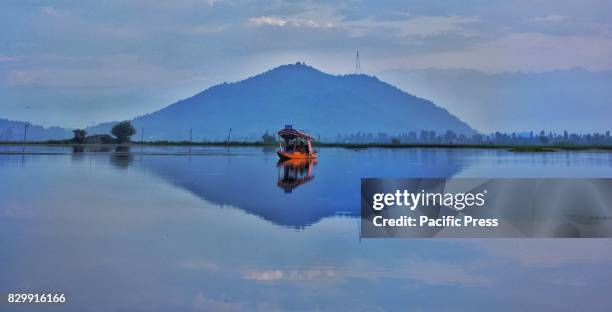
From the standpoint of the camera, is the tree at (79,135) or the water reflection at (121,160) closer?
the water reflection at (121,160)

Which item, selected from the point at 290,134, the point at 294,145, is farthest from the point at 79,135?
the point at 290,134

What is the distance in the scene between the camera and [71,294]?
10.3 metres

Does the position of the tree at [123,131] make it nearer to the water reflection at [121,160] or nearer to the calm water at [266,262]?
the water reflection at [121,160]

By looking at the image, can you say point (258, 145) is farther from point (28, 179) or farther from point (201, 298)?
point (201, 298)

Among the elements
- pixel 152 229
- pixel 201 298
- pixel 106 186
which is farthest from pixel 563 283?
pixel 106 186

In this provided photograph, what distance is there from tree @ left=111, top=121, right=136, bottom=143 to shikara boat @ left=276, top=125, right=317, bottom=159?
80.7 meters

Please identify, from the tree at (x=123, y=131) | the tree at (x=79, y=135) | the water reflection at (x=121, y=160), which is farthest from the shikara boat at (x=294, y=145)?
the tree at (x=123, y=131)

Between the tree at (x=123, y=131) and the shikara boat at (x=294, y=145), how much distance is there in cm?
8067

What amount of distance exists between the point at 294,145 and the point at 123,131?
269ft

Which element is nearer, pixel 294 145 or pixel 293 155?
pixel 293 155

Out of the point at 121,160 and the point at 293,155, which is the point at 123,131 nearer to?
the point at 121,160

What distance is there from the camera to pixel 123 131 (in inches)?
5310

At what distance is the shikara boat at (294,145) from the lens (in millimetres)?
59594

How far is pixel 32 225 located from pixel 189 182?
14.5m
